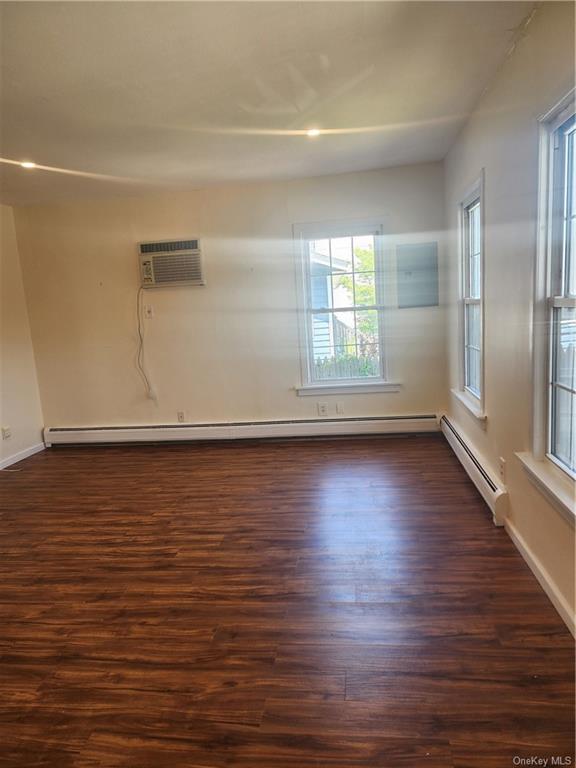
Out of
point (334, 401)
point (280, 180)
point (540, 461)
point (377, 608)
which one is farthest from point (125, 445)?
point (540, 461)

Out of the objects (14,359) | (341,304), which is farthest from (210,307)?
(14,359)

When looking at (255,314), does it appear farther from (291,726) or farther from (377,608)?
(291,726)

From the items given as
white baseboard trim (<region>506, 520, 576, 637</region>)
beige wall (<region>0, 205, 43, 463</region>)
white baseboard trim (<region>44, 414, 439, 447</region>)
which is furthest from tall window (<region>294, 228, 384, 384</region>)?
beige wall (<region>0, 205, 43, 463</region>)

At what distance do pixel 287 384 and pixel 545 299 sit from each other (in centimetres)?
283

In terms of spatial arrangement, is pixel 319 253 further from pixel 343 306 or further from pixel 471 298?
pixel 471 298

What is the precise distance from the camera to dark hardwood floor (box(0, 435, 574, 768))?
4.59ft

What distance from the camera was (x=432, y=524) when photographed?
8.68 ft

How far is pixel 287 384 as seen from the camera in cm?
453

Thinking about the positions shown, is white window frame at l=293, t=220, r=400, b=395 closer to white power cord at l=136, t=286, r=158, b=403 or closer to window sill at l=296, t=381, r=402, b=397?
window sill at l=296, t=381, r=402, b=397

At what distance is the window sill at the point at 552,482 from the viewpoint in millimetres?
1718

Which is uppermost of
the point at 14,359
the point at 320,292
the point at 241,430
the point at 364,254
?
the point at 364,254

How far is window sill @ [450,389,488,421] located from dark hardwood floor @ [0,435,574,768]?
53 cm

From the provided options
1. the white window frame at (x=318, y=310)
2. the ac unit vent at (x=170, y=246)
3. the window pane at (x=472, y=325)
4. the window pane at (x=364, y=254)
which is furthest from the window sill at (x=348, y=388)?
the ac unit vent at (x=170, y=246)

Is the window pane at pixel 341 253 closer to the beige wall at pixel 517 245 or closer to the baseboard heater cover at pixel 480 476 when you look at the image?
the beige wall at pixel 517 245
